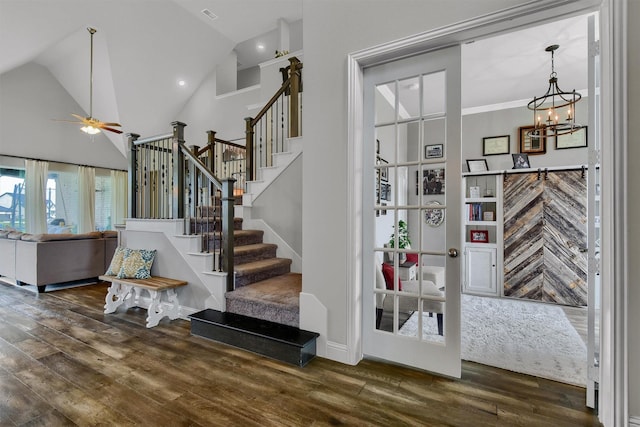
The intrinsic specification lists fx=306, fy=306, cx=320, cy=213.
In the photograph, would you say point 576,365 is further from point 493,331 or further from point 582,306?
point 582,306

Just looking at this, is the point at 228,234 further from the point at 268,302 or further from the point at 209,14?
the point at 209,14

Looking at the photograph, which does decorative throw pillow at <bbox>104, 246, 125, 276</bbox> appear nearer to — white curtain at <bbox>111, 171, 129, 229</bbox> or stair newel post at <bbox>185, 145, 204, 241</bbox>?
stair newel post at <bbox>185, 145, 204, 241</bbox>

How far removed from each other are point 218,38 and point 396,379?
7.81 meters

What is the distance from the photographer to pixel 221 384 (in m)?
2.12

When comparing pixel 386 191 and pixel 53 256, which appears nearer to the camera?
pixel 386 191

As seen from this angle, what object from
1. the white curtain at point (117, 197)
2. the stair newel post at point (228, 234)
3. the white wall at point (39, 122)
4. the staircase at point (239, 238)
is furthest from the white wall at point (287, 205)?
the white wall at point (39, 122)

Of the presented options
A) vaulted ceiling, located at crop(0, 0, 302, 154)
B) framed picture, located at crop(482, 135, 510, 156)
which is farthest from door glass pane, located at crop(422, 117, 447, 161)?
vaulted ceiling, located at crop(0, 0, 302, 154)

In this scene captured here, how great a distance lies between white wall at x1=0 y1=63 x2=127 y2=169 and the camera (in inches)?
268

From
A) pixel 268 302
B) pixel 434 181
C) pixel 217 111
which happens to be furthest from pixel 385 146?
pixel 217 111

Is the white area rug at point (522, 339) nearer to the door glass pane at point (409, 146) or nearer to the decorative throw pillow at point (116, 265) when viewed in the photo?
the door glass pane at point (409, 146)

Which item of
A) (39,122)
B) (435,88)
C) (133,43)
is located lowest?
(435,88)

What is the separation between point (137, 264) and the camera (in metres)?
3.61

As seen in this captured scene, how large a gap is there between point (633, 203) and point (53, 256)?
6364 millimetres

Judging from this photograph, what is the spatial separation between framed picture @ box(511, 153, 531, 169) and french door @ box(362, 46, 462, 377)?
121 inches
